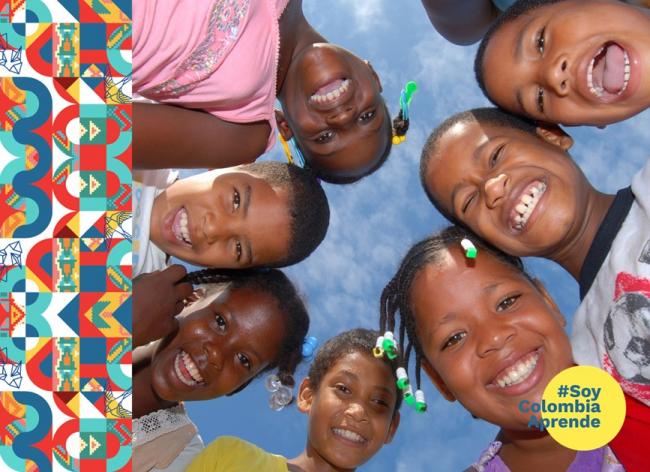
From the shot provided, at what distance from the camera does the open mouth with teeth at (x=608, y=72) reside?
186 centimetres

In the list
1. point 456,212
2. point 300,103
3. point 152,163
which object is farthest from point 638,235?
point 152,163

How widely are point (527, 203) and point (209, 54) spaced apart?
1032 millimetres

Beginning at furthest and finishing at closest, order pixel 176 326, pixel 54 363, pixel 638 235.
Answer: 1. pixel 176 326
2. pixel 638 235
3. pixel 54 363

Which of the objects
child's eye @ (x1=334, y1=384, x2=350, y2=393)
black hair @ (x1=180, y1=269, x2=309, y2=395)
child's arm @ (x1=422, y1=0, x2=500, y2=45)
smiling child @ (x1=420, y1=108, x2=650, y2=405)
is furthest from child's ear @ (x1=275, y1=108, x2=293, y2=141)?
child's eye @ (x1=334, y1=384, x2=350, y2=393)

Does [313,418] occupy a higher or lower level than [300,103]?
lower

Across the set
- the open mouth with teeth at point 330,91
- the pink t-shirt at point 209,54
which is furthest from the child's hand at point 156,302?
the open mouth with teeth at point 330,91

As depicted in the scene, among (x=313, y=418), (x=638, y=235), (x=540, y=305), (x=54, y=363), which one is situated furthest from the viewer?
(x=313, y=418)

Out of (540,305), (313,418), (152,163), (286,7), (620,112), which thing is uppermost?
(286,7)

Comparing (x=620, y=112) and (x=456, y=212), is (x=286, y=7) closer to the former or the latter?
(x=456, y=212)

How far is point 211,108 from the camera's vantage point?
1.95 metres

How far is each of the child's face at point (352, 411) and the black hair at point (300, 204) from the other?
0.56m

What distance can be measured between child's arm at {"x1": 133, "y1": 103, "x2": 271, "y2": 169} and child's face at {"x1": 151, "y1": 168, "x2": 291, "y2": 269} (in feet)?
1.02

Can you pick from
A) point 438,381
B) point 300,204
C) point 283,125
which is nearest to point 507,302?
point 438,381

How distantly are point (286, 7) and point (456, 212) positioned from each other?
99 cm
